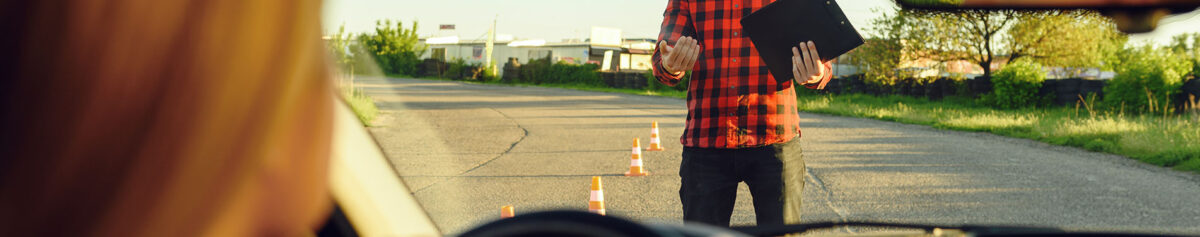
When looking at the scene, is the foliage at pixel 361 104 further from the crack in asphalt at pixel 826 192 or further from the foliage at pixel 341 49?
the crack in asphalt at pixel 826 192

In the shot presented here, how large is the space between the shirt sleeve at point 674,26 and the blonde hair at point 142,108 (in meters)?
2.55

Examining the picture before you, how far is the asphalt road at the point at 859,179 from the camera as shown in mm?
7113

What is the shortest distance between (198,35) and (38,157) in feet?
0.23

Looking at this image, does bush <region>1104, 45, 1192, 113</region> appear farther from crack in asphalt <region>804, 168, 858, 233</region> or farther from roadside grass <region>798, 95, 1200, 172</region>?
crack in asphalt <region>804, 168, 858, 233</region>

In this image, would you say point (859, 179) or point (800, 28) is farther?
point (859, 179)

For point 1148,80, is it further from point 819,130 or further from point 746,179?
point 746,179

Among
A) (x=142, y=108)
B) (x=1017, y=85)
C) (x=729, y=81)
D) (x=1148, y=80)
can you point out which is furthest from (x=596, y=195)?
(x=1017, y=85)

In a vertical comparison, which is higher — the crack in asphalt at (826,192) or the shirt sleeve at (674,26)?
the shirt sleeve at (674,26)

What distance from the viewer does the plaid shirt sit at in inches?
116

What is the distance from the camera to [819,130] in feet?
51.0

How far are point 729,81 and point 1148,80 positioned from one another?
17118 mm

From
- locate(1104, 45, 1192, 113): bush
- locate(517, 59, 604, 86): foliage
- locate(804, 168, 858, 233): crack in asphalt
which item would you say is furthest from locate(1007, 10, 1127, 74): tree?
locate(517, 59, 604, 86): foliage

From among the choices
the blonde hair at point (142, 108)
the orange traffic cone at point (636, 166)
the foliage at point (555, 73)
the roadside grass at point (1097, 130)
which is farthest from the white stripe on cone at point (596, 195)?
the foliage at point (555, 73)

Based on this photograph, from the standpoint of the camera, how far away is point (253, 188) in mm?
400
